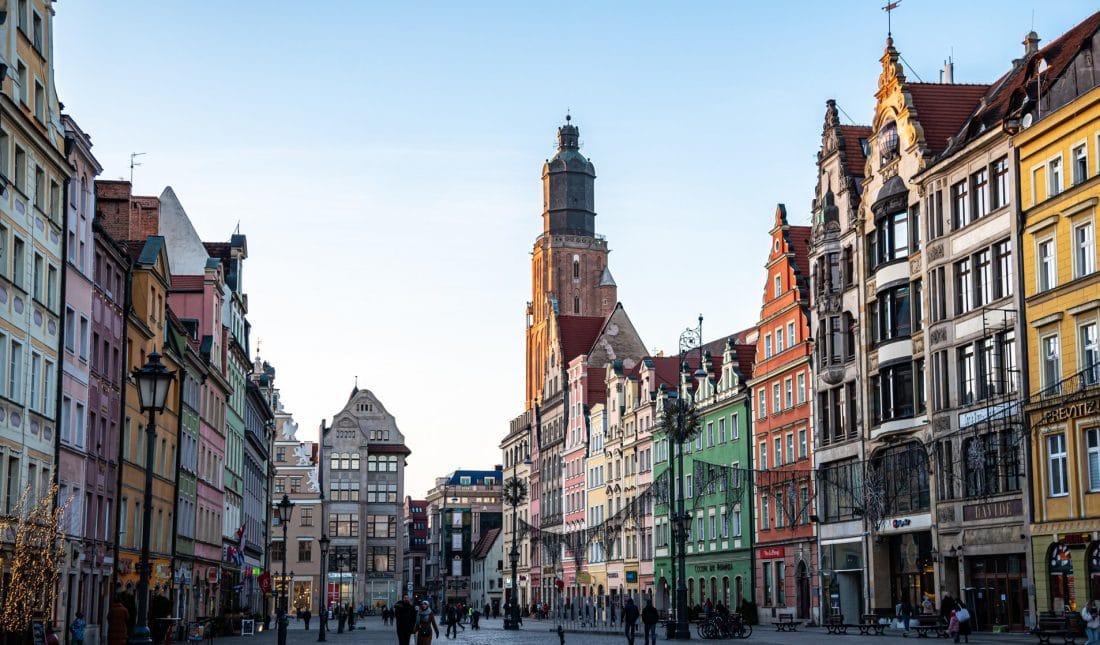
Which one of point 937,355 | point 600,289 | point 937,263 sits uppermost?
point 600,289

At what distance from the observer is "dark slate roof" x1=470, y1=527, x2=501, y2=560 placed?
17770 cm

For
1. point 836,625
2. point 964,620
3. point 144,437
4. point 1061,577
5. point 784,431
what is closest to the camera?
point 964,620

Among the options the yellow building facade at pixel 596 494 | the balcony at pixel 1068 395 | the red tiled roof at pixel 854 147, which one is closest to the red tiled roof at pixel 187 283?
the red tiled roof at pixel 854 147

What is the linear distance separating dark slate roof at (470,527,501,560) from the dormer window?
123 m

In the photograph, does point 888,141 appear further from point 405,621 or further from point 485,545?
point 485,545

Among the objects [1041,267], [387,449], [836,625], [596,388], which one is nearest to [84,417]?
[836,625]

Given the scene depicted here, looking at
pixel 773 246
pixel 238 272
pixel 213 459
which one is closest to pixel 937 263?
pixel 773 246

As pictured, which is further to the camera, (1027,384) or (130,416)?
(130,416)

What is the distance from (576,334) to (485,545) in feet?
172

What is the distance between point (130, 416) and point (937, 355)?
2978 centimetres

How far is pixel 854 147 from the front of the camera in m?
64.3

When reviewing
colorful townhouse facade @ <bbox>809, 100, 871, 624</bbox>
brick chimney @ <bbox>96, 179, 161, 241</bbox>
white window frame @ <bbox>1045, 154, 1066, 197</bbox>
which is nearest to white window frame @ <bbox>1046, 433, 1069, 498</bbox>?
white window frame @ <bbox>1045, 154, 1066, 197</bbox>

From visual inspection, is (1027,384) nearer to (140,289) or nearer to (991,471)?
(991,471)

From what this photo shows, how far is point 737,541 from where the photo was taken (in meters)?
79.5
